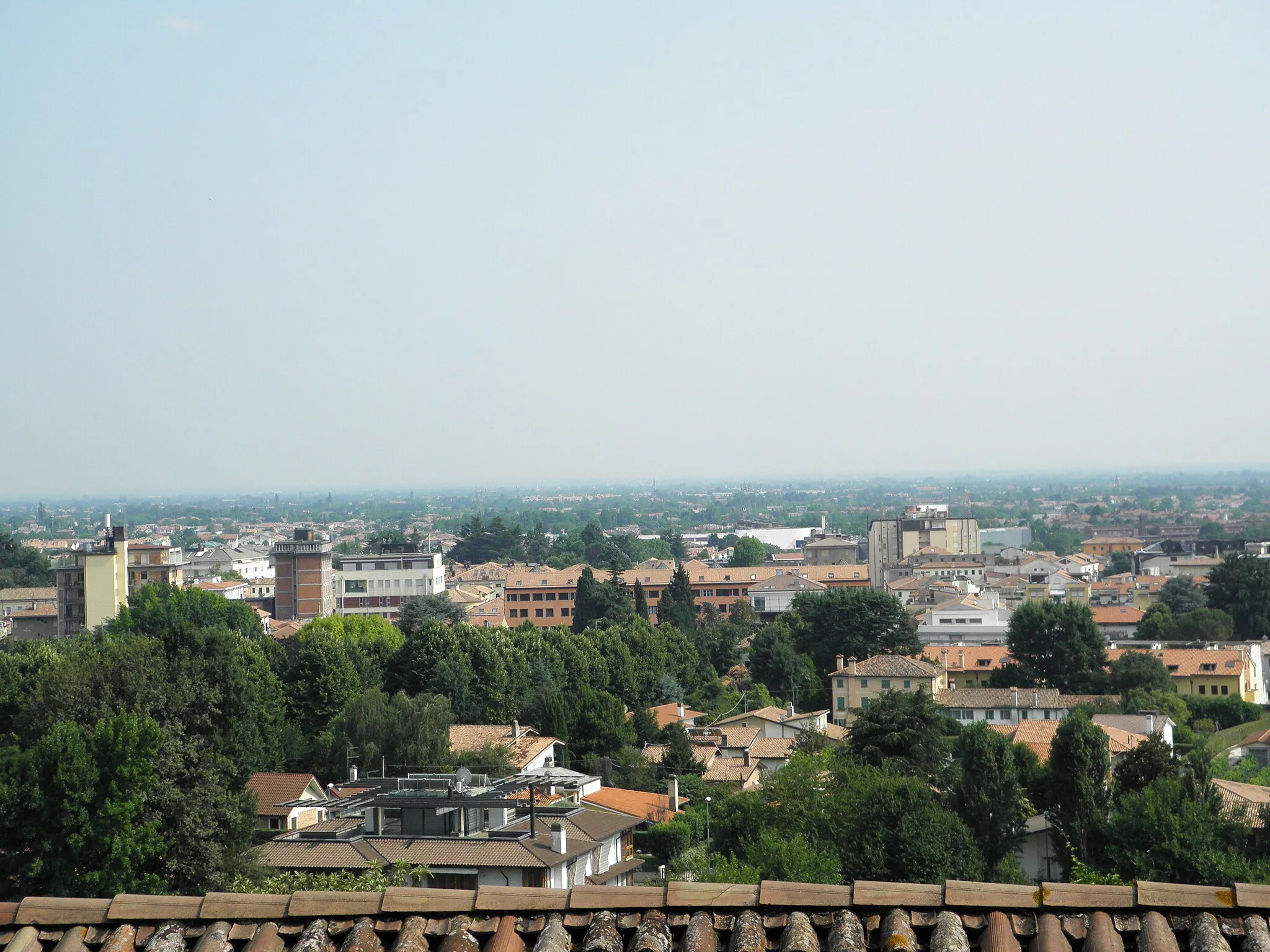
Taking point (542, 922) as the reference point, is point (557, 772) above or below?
below

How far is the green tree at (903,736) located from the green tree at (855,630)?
12272 mm

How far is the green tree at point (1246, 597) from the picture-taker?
4122 cm

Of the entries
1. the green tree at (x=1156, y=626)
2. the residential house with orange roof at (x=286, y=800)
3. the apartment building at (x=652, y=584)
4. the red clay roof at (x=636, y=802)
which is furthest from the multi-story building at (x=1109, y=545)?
the residential house with orange roof at (x=286, y=800)

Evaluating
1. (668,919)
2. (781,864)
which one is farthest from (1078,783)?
(668,919)

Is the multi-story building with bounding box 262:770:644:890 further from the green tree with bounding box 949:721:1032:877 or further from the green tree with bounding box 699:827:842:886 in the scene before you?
the green tree with bounding box 949:721:1032:877

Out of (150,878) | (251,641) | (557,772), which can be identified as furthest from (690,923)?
(251,641)

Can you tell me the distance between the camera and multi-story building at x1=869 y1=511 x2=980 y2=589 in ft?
221

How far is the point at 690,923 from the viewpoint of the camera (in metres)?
3.24

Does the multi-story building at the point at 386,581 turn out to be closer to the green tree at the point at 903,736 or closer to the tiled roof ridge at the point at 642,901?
the green tree at the point at 903,736

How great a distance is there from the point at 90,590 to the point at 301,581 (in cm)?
794

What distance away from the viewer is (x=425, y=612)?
40.9 metres

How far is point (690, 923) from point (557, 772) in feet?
61.6

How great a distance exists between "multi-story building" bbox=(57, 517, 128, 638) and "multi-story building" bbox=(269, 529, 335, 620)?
625 cm

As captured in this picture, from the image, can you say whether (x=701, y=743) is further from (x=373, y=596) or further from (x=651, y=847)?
(x=373, y=596)
